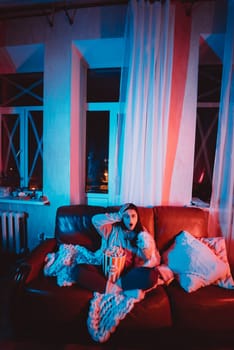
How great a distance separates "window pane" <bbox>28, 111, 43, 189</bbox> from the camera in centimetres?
280

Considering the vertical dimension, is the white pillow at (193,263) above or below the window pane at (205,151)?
below

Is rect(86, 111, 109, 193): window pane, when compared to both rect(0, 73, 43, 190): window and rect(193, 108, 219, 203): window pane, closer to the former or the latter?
rect(0, 73, 43, 190): window

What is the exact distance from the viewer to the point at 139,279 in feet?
4.73

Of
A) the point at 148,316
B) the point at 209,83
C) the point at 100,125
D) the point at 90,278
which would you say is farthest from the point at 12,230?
the point at 209,83

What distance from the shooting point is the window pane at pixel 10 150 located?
2.86 m

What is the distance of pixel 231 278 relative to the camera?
60.7 inches

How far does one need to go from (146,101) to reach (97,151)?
0.98 metres

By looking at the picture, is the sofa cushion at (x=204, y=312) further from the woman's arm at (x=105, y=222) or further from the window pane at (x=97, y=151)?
the window pane at (x=97, y=151)

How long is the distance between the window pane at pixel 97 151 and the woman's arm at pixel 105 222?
0.93 metres

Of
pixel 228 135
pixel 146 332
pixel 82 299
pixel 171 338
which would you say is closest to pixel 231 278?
pixel 171 338

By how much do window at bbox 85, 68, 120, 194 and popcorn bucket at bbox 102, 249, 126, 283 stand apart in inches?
45.0

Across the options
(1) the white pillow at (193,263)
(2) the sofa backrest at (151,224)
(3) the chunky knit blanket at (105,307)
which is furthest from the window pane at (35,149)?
(1) the white pillow at (193,263)

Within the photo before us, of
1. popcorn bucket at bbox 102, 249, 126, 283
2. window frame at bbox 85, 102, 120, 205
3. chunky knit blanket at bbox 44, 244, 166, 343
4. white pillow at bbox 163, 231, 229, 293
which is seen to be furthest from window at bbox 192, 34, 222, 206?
chunky knit blanket at bbox 44, 244, 166, 343

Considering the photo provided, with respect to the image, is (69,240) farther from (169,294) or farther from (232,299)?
(232,299)
